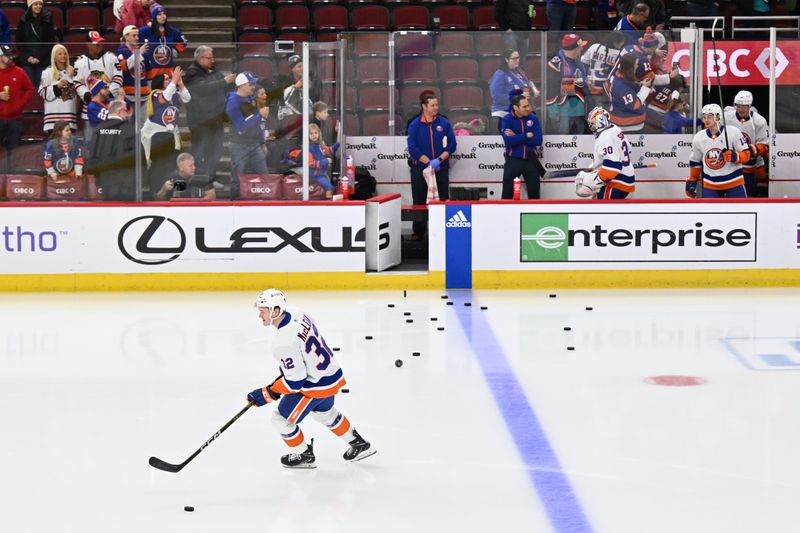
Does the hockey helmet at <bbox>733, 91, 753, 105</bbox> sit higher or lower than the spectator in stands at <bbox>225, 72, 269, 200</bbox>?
higher

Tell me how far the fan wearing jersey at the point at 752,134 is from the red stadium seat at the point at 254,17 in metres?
6.28

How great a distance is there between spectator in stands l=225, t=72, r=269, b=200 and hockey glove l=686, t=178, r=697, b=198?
15.0 feet

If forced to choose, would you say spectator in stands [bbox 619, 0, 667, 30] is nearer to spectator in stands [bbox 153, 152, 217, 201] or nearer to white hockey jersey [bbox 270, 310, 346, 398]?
spectator in stands [bbox 153, 152, 217, 201]

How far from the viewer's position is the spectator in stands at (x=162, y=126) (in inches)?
514

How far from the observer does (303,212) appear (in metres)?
13.1

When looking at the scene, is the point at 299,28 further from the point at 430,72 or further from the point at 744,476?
the point at 744,476

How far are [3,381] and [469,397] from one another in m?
3.27

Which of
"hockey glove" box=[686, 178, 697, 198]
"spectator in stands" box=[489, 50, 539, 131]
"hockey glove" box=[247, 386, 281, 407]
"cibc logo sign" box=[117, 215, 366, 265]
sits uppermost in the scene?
"spectator in stands" box=[489, 50, 539, 131]

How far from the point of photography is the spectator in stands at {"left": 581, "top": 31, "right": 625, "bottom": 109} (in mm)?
14516

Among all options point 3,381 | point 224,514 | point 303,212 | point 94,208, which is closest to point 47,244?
point 94,208

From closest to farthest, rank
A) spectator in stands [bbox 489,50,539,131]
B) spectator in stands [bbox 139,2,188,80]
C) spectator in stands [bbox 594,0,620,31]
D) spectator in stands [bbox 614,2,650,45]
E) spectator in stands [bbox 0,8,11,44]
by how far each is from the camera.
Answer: spectator in stands [bbox 139,2,188,80] < spectator in stands [bbox 489,50,539,131] < spectator in stands [bbox 0,8,11,44] < spectator in stands [bbox 614,2,650,45] < spectator in stands [bbox 594,0,620,31]

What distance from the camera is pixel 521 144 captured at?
14195mm

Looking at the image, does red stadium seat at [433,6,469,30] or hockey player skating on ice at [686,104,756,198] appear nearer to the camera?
hockey player skating on ice at [686,104,756,198]

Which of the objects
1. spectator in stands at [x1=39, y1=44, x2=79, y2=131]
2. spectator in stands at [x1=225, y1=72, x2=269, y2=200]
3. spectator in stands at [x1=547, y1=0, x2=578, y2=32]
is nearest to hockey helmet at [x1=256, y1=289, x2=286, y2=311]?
spectator in stands at [x1=225, y1=72, x2=269, y2=200]
